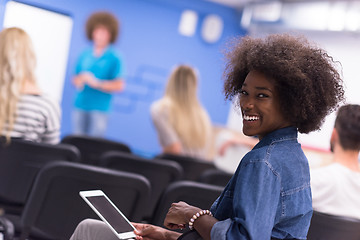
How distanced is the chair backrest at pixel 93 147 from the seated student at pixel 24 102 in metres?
0.58

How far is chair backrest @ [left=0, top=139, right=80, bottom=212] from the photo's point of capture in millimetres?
2740

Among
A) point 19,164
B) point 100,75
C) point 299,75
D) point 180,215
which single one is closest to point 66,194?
point 19,164

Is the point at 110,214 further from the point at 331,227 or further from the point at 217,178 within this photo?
the point at 217,178

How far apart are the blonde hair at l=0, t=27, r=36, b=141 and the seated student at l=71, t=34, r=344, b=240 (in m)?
1.30

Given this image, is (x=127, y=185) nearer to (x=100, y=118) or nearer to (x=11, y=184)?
(x=11, y=184)

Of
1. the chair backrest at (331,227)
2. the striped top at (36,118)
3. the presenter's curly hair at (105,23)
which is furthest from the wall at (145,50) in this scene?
the chair backrest at (331,227)

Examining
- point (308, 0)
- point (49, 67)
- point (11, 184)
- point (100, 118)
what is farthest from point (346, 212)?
point (308, 0)

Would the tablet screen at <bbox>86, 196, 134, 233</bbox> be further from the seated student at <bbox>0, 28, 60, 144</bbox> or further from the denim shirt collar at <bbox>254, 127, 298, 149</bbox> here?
the seated student at <bbox>0, 28, 60, 144</bbox>

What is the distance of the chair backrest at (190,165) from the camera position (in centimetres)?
377

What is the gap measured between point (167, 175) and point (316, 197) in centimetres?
103

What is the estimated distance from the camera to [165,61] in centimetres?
955

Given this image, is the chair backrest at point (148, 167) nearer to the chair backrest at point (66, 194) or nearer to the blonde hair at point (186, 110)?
the chair backrest at point (66, 194)

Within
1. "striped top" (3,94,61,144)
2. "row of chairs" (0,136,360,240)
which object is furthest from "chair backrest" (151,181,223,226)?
"striped top" (3,94,61,144)

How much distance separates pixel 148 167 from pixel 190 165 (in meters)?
0.75
